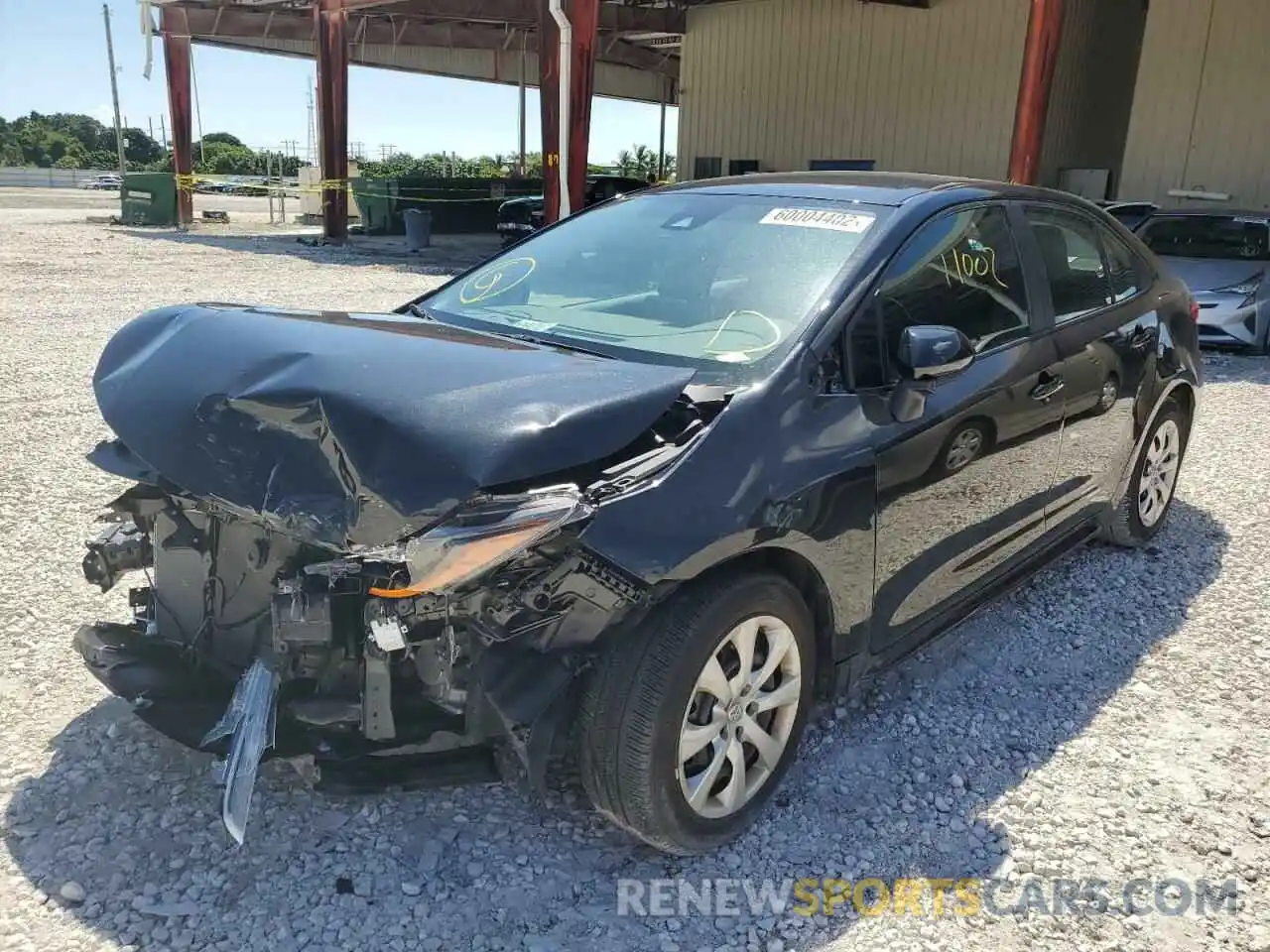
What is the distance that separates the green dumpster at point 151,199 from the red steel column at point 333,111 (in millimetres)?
5570

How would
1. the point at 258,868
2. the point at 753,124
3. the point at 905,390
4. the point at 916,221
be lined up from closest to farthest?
the point at 258,868
the point at 905,390
the point at 916,221
the point at 753,124

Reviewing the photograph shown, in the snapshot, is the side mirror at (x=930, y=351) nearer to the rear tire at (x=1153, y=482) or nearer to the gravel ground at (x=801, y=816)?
the gravel ground at (x=801, y=816)

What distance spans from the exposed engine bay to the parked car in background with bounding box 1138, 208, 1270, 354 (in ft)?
30.8

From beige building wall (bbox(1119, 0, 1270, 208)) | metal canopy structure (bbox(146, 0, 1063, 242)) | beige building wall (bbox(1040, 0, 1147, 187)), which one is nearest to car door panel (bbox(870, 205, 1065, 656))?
metal canopy structure (bbox(146, 0, 1063, 242))

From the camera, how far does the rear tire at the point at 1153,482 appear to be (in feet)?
15.4

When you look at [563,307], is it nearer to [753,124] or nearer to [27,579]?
[27,579]

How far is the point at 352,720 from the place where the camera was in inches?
96.0

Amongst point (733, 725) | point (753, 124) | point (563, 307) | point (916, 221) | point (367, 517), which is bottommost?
point (733, 725)

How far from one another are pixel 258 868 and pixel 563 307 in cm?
195

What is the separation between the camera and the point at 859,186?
142 inches

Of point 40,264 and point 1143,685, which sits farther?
point 40,264

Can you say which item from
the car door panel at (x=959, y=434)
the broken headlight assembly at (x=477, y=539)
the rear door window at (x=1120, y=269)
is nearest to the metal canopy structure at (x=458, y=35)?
the rear door window at (x=1120, y=269)

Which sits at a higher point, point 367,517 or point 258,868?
point 367,517

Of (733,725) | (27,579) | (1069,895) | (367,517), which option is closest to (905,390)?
(733,725)
